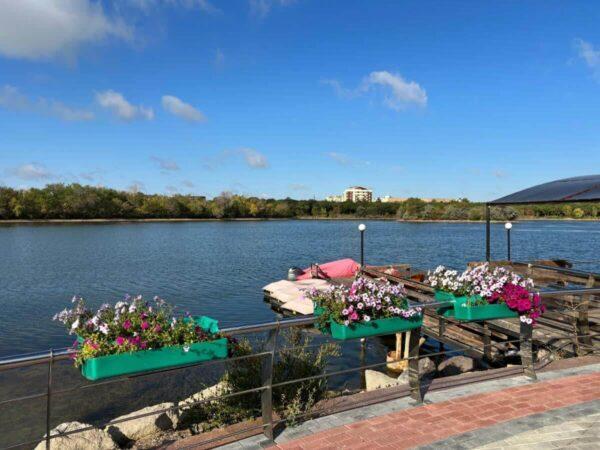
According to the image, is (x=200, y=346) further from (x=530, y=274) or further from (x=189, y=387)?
(x=530, y=274)

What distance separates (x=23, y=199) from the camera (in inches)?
4040

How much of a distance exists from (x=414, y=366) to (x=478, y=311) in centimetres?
91

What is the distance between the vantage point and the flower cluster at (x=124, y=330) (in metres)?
3.33

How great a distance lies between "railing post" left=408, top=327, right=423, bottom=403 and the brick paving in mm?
167

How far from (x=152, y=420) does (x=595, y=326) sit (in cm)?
822

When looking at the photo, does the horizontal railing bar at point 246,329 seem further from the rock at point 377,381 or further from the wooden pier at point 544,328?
the rock at point 377,381

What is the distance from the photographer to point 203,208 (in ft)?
421

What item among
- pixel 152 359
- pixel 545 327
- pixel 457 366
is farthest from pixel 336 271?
pixel 152 359

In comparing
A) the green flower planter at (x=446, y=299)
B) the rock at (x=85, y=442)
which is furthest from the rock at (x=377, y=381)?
the rock at (x=85, y=442)

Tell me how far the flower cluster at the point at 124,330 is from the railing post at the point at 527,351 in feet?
12.7

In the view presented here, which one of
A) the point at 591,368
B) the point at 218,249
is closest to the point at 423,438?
the point at 591,368

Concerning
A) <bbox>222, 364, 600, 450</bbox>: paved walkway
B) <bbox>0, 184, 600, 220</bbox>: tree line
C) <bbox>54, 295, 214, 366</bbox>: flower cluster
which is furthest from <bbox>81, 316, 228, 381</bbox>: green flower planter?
<bbox>0, 184, 600, 220</bbox>: tree line

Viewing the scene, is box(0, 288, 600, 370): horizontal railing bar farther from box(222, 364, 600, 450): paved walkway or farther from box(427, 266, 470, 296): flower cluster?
box(222, 364, 600, 450): paved walkway

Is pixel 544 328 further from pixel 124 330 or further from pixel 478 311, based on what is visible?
pixel 124 330
